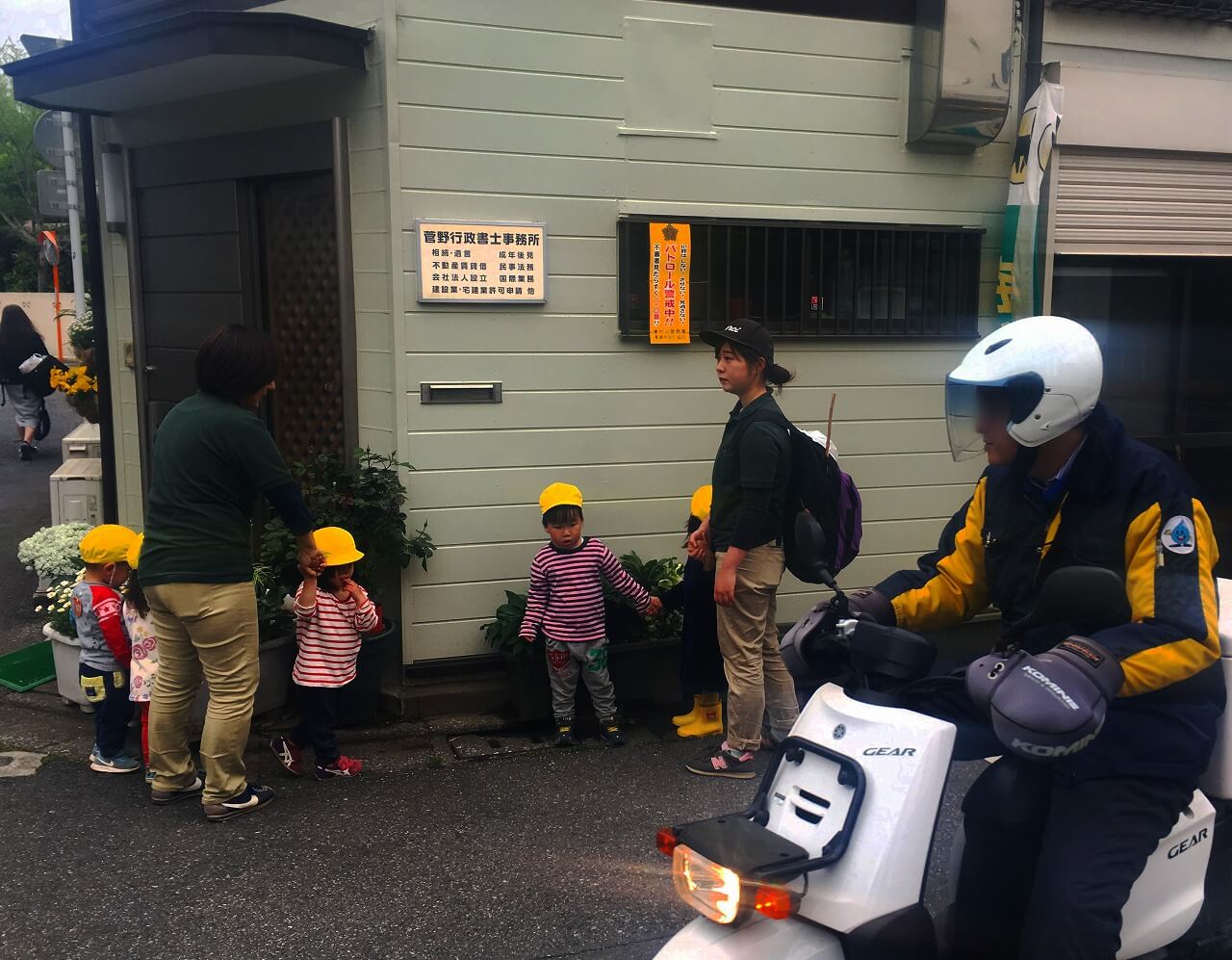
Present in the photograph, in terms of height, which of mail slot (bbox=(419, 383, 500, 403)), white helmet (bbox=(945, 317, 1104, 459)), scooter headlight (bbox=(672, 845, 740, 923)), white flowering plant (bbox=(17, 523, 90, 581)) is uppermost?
white helmet (bbox=(945, 317, 1104, 459))

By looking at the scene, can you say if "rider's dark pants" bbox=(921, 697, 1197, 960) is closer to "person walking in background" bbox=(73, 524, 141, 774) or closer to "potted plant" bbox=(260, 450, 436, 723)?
"potted plant" bbox=(260, 450, 436, 723)

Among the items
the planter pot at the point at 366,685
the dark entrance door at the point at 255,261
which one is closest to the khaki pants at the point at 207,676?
the planter pot at the point at 366,685

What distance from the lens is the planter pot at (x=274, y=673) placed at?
18.0ft

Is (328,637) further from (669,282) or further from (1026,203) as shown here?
(1026,203)

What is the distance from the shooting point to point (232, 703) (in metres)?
4.61

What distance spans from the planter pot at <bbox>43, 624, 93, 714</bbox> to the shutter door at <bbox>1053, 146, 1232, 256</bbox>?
19.6 ft

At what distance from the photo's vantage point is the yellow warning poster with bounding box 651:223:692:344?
Answer: 5879mm

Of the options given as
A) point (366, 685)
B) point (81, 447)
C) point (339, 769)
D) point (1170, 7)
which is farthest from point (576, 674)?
point (1170, 7)

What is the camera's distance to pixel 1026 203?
6.40 metres

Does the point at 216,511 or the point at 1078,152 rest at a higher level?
the point at 1078,152

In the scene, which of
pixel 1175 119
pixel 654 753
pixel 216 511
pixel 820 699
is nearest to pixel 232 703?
pixel 216 511

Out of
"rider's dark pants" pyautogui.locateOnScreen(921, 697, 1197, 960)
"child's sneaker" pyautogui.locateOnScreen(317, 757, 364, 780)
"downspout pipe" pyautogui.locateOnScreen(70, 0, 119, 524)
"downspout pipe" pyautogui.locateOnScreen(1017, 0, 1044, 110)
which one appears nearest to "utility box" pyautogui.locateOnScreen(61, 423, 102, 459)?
"downspout pipe" pyautogui.locateOnScreen(70, 0, 119, 524)

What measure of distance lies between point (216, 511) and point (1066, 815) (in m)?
3.30

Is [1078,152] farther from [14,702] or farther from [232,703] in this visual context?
[14,702]
